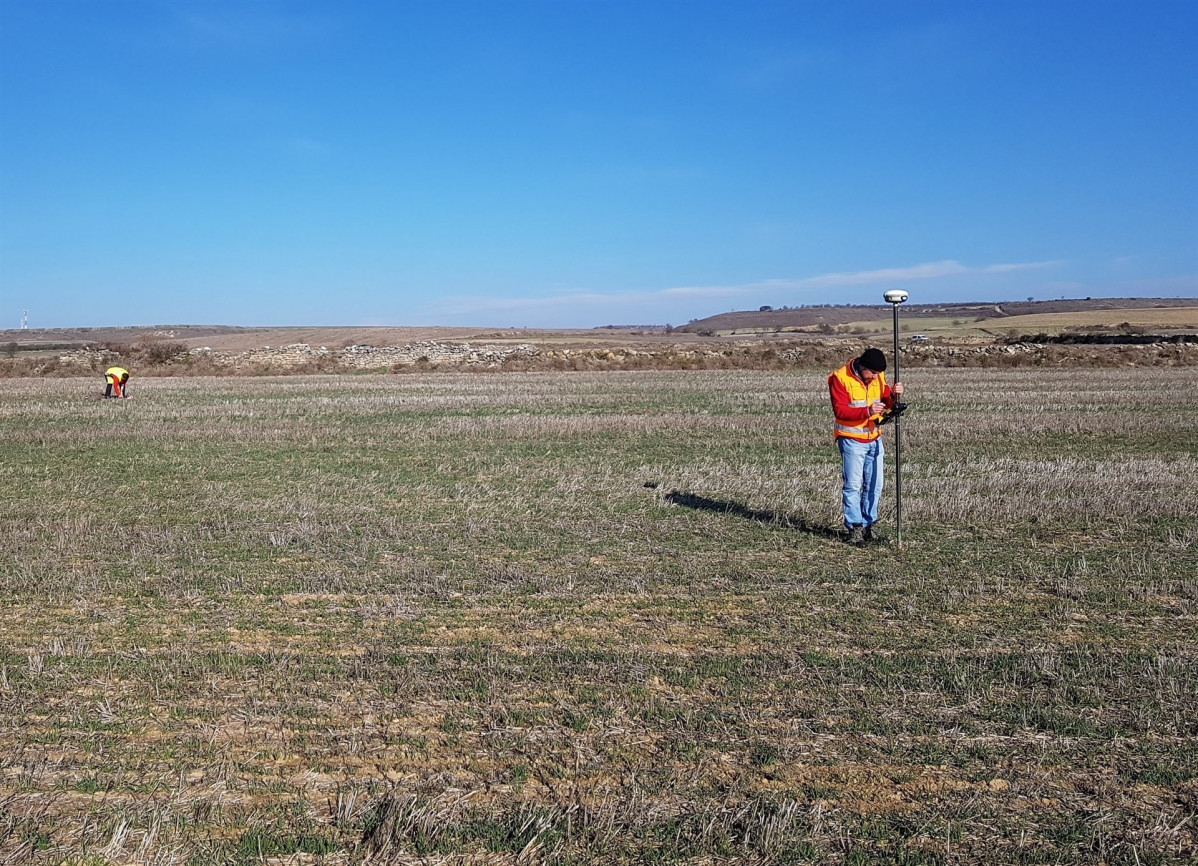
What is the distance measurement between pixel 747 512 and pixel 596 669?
6593 mm

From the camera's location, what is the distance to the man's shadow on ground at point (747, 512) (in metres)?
11.9

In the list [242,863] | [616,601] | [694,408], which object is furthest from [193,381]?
[242,863]

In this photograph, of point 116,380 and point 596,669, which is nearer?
point 596,669

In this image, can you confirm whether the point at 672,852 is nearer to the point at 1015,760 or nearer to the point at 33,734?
the point at 1015,760

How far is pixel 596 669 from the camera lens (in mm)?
6867

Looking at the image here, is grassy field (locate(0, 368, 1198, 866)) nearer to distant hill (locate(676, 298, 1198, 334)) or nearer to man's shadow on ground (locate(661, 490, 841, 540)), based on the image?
man's shadow on ground (locate(661, 490, 841, 540))

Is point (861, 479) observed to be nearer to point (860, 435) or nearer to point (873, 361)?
point (860, 435)

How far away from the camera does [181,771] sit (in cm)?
524

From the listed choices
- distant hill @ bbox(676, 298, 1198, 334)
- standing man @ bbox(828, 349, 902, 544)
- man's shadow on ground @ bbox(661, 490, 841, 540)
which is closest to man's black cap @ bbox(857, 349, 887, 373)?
standing man @ bbox(828, 349, 902, 544)

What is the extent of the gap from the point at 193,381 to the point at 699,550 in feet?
131

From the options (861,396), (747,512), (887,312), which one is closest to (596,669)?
(861,396)

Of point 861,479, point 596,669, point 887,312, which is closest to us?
point 596,669

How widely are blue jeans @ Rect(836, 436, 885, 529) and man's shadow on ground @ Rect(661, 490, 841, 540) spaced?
0.45 m

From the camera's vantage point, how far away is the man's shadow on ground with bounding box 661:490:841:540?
11938 mm
